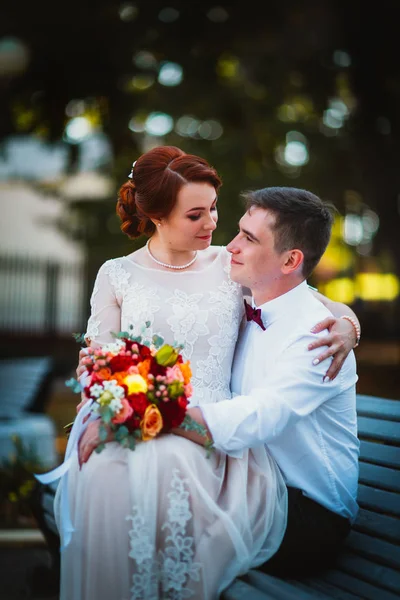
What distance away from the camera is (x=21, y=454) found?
6348 millimetres

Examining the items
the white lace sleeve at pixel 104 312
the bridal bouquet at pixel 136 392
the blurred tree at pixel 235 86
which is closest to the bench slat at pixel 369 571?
the bridal bouquet at pixel 136 392

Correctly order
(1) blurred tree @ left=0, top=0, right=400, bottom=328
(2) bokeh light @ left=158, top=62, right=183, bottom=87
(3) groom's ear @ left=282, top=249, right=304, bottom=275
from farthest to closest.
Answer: (2) bokeh light @ left=158, top=62, right=183, bottom=87 < (1) blurred tree @ left=0, top=0, right=400, bottom=328 < (3) groom's ear @ left=282, top=249, right=304, bottom=275

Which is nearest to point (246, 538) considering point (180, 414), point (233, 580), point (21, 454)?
point (233, 580)

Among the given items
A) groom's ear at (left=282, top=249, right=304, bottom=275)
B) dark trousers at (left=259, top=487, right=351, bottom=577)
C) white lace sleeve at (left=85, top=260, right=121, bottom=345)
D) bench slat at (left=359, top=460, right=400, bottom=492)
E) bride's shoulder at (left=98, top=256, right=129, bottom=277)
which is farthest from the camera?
bride's shoulder at (left=98, top=256, right=129, bottom=277)

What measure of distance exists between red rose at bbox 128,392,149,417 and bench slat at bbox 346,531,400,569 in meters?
1.12

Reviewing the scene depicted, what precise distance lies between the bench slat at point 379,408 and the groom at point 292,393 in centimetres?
53

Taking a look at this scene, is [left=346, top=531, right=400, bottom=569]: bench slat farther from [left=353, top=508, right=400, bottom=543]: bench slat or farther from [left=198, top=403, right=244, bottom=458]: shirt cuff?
[left=198, top=403, right=244, bottom=458]: shirt cuff

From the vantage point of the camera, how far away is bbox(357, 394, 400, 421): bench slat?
3.76 metres

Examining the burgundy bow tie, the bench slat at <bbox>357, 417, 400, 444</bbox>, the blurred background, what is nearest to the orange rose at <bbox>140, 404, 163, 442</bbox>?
the burgundy bow tie

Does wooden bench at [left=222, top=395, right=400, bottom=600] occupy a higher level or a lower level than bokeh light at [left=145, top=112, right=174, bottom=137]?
lower

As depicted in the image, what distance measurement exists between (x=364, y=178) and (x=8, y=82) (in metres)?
7.30

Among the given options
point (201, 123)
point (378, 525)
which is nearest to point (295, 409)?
point (378, 525)

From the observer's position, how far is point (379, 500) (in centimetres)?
341

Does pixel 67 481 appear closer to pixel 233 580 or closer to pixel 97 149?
pixel 233 580
